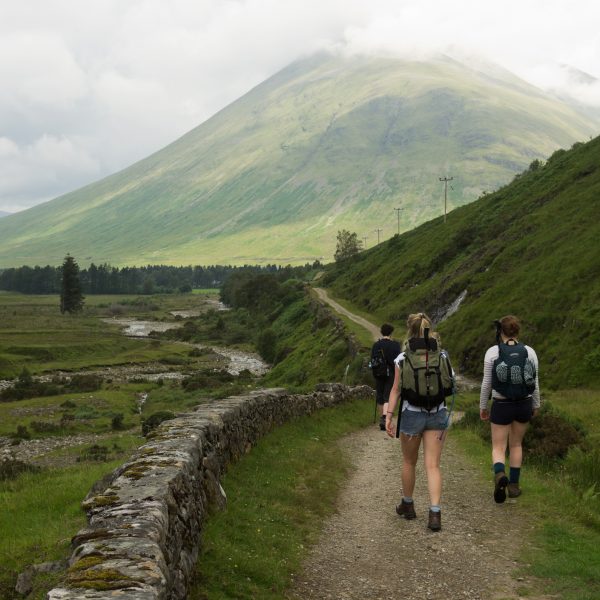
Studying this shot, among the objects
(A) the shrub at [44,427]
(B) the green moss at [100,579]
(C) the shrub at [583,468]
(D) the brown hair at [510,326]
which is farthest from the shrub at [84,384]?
(B) the green moss at [100,579]

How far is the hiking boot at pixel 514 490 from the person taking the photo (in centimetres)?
1248

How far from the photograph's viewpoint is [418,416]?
34.6 ft

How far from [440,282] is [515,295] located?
21.5 metres

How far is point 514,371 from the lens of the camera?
11.3 m

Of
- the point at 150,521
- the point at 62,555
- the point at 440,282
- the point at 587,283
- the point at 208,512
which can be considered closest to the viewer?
the point at 150,521

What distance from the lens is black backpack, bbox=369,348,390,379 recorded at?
1681cm

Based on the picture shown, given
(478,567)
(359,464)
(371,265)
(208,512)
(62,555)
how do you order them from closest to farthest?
(62,555) < (478,567) < (208,512) < (359,464) < (371,265)

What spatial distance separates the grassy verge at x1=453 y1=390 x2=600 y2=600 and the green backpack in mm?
2835

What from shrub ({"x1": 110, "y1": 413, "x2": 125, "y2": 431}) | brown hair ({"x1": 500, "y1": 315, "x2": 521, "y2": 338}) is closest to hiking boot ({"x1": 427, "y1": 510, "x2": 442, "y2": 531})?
brown hair ({"x1": 500, "y1": 315, "x2": 521, "y2": 338})

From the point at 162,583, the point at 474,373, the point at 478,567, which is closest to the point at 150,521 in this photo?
the point at 162,583

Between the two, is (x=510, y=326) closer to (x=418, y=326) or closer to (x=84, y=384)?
(x=418, y=326)

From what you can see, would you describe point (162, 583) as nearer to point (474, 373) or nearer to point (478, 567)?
point (478, 567)

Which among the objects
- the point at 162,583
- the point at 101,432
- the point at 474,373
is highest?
the point at 162,583

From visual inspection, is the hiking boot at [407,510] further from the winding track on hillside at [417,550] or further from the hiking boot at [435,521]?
the hiking boot at [435,521]
